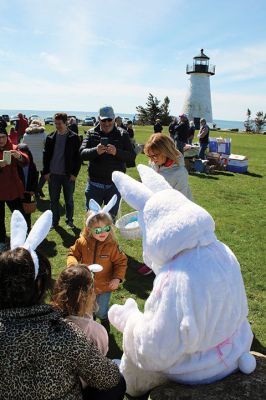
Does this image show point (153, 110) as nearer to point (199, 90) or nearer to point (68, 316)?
point (199, 90)

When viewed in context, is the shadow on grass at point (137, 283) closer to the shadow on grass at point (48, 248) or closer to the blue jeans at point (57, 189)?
the shadow on grass at point (48, 248)

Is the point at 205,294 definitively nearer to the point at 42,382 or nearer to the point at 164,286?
the point at 164,286

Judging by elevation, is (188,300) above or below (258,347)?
above

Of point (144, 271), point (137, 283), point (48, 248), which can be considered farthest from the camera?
point (48, 248)

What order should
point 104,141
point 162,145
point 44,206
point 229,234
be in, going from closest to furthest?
point 162,145
point 104,141
point 229,234
point 44,206

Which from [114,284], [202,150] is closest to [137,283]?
[114,284]

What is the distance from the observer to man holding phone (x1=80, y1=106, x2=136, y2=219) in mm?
5258

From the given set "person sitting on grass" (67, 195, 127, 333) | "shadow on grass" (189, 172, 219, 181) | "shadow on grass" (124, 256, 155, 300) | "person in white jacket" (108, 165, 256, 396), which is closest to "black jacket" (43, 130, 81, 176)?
"shadow on grass" (124, 256, 155, 300)

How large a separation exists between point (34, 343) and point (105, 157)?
361 cm

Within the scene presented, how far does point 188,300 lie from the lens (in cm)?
205

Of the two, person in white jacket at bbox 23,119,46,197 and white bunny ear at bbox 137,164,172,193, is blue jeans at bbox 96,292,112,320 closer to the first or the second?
white bunny ear at bbox 137,164,172,193

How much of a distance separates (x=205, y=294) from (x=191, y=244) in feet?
0.88

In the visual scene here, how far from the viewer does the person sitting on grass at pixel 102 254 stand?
149 inches

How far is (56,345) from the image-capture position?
78.4 inches
